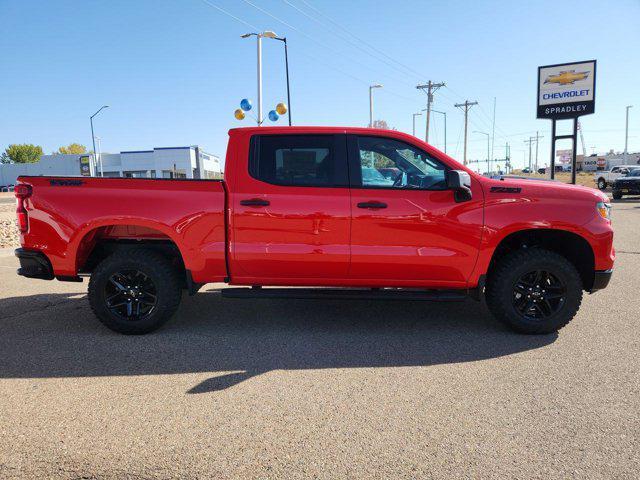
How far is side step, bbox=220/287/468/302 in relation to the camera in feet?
14.3

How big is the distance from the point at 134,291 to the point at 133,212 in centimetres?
80

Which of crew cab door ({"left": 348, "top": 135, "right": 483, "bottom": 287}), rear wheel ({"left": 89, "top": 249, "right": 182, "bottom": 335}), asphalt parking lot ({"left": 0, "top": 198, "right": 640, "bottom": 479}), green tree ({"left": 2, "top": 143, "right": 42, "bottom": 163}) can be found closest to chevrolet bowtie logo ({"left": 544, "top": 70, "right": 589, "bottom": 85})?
asphalt parking lot ({"left": 0, "top": 198, "right": 640, "bottom": 479})

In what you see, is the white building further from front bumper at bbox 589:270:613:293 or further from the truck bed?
front bumper at bbox 589:270:613:293

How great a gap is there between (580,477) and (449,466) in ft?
2.16

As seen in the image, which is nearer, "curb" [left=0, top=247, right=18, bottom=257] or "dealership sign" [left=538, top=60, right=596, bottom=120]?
"curb" [left=0, top=247, right=18, bottom=257]

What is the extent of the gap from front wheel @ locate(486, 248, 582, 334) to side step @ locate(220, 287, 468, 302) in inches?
14.7

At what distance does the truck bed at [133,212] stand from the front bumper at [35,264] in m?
0.08

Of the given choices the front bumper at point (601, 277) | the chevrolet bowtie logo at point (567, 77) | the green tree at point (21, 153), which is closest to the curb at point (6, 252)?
the front bumper at point (601, 277)

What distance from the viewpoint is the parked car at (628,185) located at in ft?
83.3

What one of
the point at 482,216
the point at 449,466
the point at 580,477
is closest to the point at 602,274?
the point at 482,216

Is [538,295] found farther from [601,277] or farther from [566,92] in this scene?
[566,92]

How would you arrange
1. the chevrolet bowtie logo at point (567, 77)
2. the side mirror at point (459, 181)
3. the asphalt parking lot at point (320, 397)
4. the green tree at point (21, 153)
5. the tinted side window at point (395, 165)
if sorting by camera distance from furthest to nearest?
the green tree at point (21, 153) → the chevrolet bowtie logo at point (567, 77) → the tinted side window at point (395, 165) → the side mirror at point (459, 181) → the asphalt parking lot at point (320, 397)

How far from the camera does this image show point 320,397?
3.23 m

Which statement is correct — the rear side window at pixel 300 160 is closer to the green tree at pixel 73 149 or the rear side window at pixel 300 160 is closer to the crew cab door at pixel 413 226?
the crew cab door at pixel 413 226
